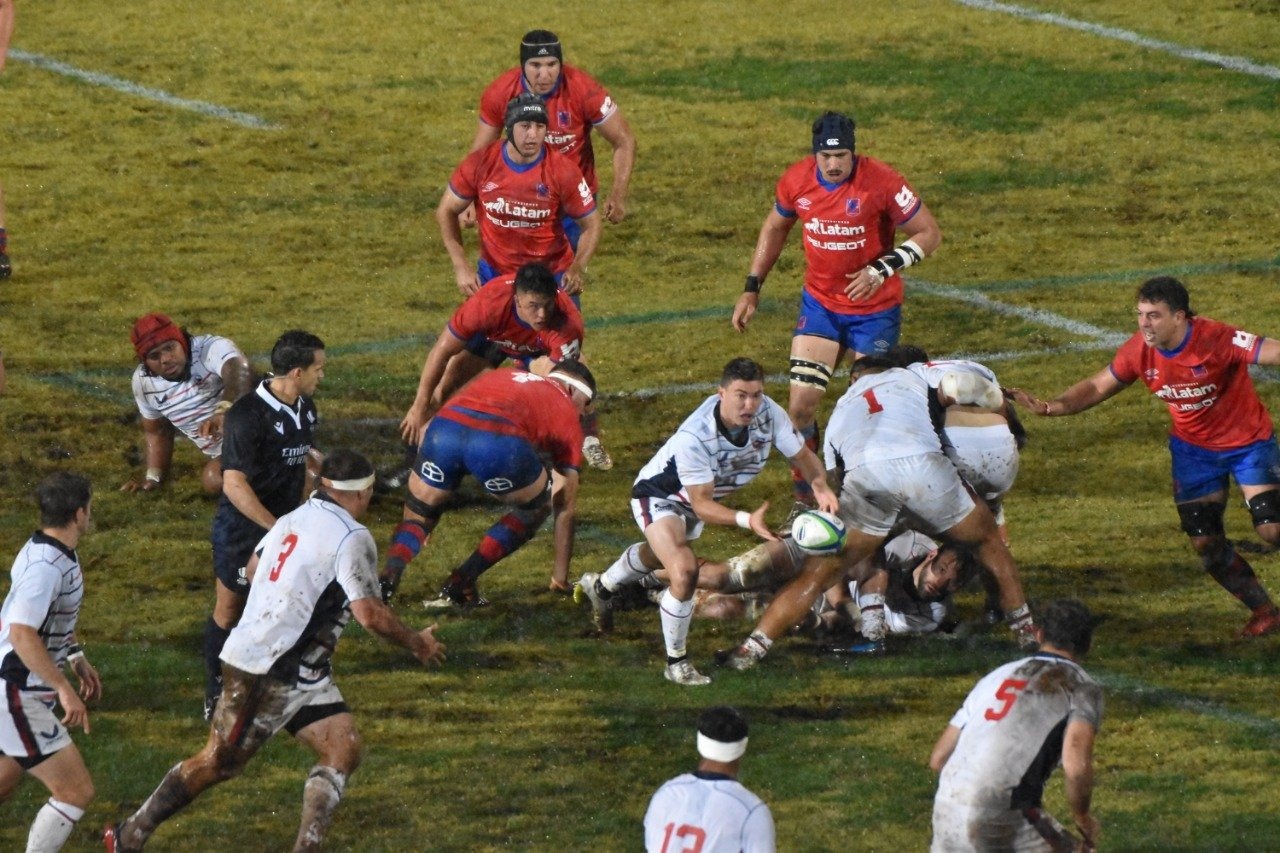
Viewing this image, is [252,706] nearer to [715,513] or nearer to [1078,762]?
[715,513]

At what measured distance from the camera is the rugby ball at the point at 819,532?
10531 millimetres

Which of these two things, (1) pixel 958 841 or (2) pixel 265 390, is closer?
(1) pixel 958 841

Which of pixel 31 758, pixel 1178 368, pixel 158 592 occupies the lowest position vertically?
pixel 158 592

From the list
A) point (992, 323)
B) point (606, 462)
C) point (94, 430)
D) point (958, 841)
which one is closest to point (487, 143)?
point (606, 462)

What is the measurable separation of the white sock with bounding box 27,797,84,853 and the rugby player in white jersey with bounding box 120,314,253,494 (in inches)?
158

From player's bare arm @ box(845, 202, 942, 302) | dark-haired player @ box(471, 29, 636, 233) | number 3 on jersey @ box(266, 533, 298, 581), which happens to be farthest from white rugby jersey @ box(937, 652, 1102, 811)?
dark-haired player @ box(471, 29, 636, 233)

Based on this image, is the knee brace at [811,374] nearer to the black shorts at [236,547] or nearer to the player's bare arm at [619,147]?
the player's bare arm at [619,147]

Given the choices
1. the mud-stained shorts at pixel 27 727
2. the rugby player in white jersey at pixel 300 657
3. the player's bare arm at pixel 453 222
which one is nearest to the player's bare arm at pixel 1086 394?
the player's bare arm at pixel 453 222

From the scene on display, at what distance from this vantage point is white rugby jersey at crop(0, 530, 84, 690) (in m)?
8.56

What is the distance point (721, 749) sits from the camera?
7199 millimetres

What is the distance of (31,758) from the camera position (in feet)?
28.1

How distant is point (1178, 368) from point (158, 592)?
239 inches

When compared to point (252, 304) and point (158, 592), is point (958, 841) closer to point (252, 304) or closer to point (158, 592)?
point (158, 592)

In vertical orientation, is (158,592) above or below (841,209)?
below
